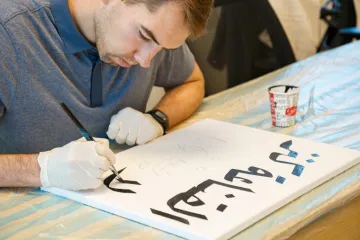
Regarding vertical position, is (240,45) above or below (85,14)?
below

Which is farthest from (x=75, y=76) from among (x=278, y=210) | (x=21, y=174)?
(x=278, y=210)

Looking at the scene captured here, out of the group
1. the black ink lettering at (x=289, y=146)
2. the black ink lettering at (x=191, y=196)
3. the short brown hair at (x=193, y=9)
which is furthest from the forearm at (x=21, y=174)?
the black ink lettering at (x=289, y=146)

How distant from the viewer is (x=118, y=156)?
132cm

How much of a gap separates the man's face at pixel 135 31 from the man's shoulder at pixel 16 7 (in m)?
0.14

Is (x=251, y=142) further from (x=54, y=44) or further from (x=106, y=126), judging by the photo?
(x=54, y=44)

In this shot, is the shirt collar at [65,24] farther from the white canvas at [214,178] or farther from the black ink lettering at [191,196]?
the black ink lettering at [191,196]

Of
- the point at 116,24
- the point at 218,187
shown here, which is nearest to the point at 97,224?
the point at 218,187

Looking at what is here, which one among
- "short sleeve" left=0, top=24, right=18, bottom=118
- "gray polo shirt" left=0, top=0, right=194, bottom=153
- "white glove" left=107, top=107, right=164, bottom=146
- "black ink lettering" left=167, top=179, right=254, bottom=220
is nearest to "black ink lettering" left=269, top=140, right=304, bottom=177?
"black ink lettering" left=167, top=179, right=254, bottom=220

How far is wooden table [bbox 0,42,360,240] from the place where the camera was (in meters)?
1.02

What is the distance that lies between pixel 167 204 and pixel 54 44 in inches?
Result: 20.5

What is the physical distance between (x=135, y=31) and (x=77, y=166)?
34 centimetres

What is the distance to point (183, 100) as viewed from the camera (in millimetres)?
1626

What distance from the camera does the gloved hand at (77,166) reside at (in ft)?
3.70

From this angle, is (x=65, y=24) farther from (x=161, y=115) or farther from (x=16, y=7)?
(x=161, y=115)
